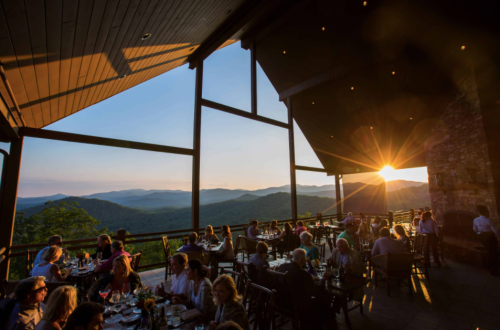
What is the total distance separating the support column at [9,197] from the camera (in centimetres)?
386

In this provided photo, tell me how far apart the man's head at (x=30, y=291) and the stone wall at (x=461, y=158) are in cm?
877

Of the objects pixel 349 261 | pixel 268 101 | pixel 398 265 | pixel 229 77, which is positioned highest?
pixel 229 77

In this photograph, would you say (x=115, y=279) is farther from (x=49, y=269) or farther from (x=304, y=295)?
(x=304, y=295)

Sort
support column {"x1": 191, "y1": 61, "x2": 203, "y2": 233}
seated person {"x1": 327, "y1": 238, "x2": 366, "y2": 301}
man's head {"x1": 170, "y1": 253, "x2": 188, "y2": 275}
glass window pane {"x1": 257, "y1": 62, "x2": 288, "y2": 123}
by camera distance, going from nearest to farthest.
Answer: man's head {"x1": 170, "y1": 253, "x2": 188, "y2": 275} → seated person {"x1": 327, "y1": 238, "x2": 366, "y2": 301} → support column {"x1": 191, "y1": 61, "x2": 203, "y2": 233} → glass window pane {"x1": 257, "y1": 62, "x2": 288, "y2": 123}

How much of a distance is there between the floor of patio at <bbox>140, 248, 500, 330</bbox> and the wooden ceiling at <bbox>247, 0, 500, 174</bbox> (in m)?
5.29

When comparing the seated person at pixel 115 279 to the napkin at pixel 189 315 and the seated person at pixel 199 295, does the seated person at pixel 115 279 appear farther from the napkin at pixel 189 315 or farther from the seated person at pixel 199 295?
the napkin at pixel 189 315

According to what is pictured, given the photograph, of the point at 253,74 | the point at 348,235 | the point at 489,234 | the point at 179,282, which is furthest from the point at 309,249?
the point at 253,74

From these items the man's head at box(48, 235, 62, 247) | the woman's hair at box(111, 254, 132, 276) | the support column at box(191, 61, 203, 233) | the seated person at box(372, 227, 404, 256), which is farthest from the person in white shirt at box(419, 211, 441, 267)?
the man's head at box(48, 235, 62, 247)

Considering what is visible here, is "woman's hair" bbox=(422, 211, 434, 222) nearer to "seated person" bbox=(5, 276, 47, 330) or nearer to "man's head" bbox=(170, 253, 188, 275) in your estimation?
"man's head" bbox=(170, 253, 188, 275)

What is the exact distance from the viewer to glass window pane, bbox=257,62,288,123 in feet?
27.9

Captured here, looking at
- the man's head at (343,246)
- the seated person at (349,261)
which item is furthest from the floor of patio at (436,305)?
the man's head at (343,246)

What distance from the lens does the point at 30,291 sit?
1.76 m

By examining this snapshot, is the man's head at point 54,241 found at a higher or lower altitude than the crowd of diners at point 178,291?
higher

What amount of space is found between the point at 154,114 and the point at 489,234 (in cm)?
1174
